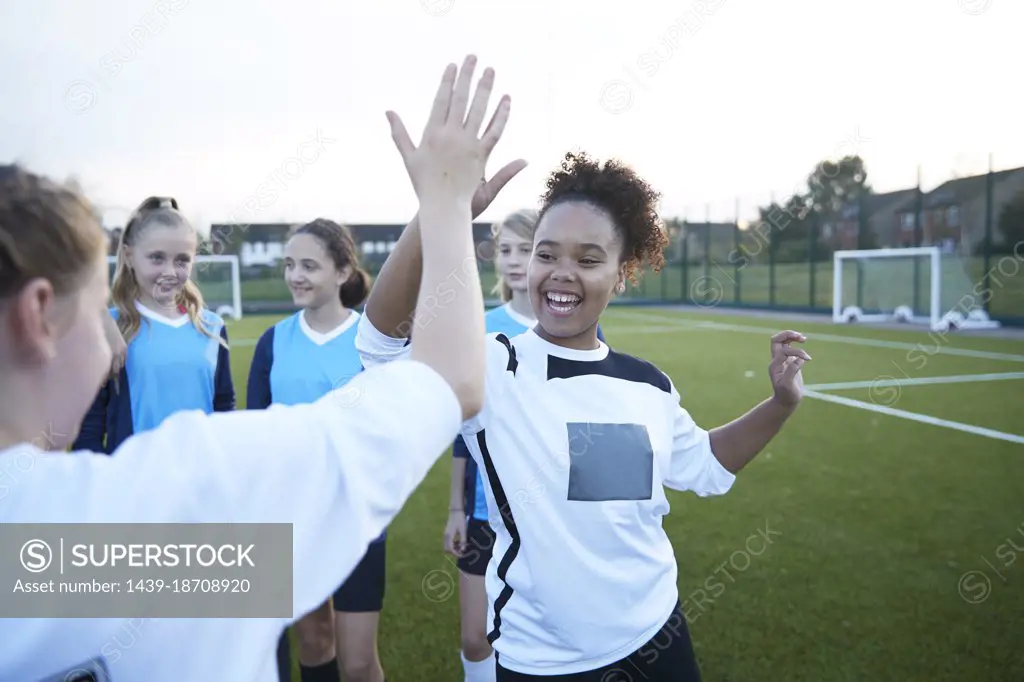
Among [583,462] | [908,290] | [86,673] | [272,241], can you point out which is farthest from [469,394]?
[272,241]

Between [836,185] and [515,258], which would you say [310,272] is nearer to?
[515,258]

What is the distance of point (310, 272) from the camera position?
3.87 meters

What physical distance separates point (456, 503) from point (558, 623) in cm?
176

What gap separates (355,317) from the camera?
390 centimetres

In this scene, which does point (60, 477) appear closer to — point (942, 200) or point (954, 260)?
point (954, 260)

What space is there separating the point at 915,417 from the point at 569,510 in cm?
854

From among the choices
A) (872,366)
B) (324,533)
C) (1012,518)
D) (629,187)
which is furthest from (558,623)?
(872,366)

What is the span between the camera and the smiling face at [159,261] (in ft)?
11.7

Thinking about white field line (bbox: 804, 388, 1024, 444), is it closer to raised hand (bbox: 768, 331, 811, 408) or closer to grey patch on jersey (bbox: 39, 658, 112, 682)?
raised hand (bbox: 768, 331, 811, 408)

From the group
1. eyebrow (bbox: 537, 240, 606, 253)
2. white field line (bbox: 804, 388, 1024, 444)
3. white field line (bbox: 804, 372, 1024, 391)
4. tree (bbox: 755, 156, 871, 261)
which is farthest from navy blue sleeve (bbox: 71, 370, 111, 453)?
tree (bbox: 755, 156, 871, 261)

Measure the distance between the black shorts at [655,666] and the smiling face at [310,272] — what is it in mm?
2344

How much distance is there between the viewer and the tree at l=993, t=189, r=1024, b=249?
1970 centimetres

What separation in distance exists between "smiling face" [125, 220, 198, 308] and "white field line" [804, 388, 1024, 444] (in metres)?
8.02

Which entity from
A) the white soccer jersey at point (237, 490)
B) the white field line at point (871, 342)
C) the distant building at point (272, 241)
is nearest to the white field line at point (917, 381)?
the white field line at point (871, 342)
